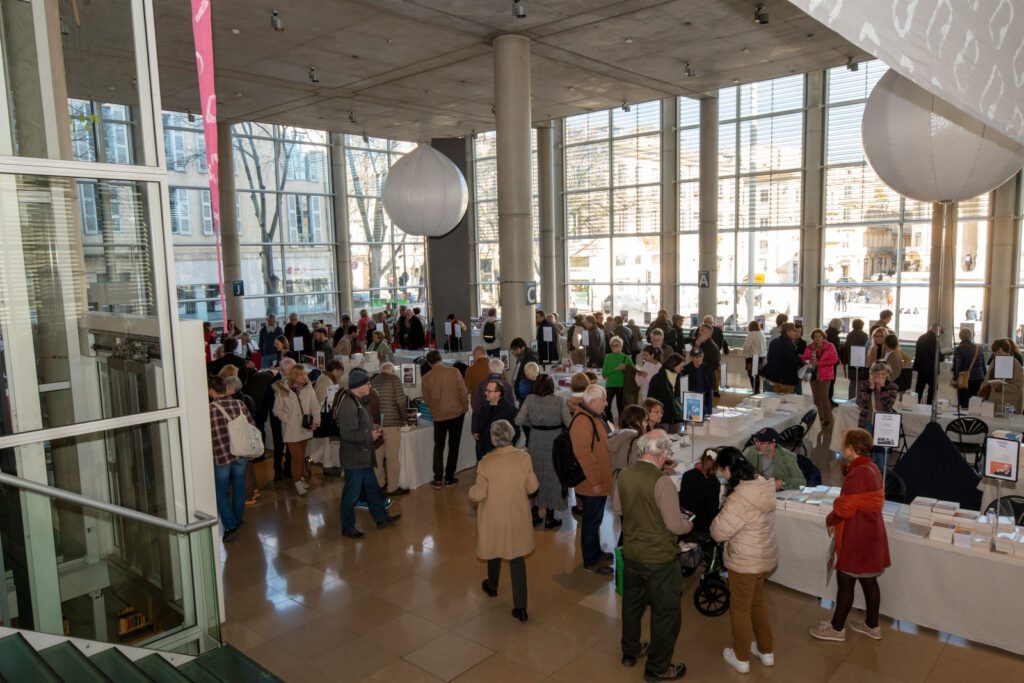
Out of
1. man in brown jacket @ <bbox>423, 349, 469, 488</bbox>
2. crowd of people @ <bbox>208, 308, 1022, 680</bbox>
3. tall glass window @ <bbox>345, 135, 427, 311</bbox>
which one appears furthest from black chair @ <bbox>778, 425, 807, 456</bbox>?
tall glass window @ <bbox>345, 135, 427, 311</bbox>

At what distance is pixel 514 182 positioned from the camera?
11.0 metres

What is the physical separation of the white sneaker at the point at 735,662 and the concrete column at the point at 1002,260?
12.2 meters

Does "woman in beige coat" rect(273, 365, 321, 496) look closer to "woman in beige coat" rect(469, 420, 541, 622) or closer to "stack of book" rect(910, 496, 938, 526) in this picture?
"woman in beige coat" rect(469, 420, 541, 622)

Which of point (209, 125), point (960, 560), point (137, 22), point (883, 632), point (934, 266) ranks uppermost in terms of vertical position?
point (137, 22)

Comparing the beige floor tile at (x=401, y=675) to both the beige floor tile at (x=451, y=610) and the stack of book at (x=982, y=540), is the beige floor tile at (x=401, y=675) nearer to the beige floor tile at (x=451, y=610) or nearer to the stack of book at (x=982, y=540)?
the beige floor tile at (x=451, y=610)

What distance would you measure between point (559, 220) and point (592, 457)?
50.5 ft

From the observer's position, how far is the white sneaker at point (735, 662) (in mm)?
4320

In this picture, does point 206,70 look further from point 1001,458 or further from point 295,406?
point 1001,458

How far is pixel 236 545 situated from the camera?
21.4 ft

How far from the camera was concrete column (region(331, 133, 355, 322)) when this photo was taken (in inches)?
830

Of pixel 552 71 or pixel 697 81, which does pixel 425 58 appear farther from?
pixel 697 81

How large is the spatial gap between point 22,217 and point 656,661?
13.4ft

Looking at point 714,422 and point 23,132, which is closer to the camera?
point 23,132

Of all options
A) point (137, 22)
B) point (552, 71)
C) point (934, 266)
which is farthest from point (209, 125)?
point (934, 266)
